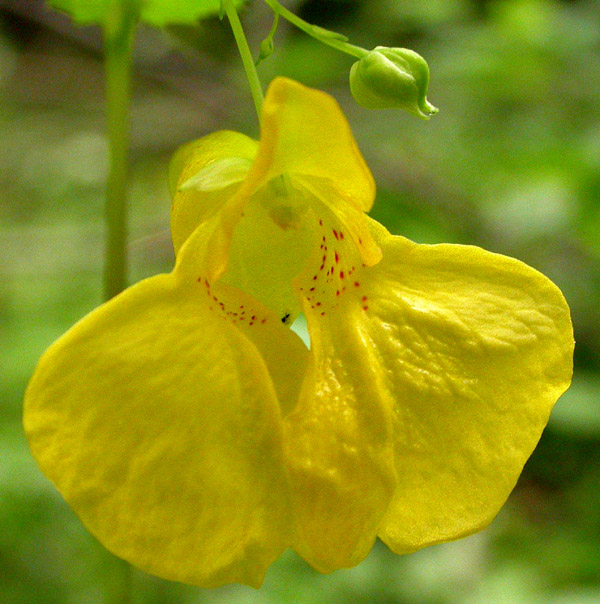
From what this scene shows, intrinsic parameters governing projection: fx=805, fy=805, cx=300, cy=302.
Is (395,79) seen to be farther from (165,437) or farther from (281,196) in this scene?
(165,437)

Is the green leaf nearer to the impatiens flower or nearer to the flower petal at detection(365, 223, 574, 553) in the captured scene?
the impatiens flower

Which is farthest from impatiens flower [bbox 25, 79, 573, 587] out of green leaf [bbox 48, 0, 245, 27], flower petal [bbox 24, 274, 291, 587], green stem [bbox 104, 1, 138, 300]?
green leaf [bbox 48, 0, 245, 27]

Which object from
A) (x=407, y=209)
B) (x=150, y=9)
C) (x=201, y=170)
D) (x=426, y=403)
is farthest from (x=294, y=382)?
(x=407, y=209)

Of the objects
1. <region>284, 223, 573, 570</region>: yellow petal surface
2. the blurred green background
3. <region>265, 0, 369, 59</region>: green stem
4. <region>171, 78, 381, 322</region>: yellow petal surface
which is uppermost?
<region>265, 0, 369, 59</region>: green stem

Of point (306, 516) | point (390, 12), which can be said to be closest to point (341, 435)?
point (306, 516)

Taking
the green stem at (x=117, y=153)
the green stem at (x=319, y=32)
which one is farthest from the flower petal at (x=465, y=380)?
the green stem at (x=117, y=153)

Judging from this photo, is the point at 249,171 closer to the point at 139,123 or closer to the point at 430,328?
the point at 430,328

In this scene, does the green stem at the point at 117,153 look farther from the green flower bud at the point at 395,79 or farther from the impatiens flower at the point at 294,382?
the green flower bud at the point at 395,79
